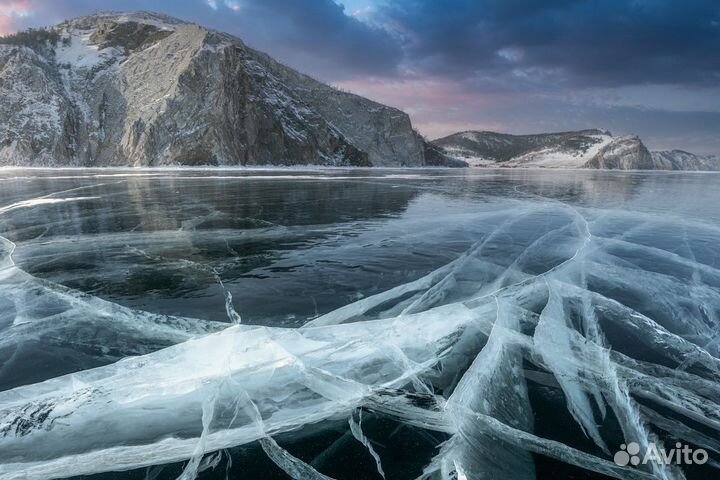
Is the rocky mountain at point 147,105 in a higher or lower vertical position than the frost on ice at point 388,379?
higher

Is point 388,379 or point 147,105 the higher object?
point 147,105

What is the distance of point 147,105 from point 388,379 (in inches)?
4011

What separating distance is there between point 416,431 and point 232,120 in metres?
94.4

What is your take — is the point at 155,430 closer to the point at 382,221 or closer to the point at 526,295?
the point at 526,295

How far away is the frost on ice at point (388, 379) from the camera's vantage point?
10.7 ft

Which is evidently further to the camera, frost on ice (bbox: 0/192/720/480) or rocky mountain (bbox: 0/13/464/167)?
rocky mountain (bbox: 0/13/464/167)

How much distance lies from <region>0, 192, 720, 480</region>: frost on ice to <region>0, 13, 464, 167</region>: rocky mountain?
83.4m

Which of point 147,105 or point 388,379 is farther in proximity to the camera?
point 147,105

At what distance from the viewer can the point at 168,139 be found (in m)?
82.2

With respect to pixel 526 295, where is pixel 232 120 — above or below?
above

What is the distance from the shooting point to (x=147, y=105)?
8794 centimetres

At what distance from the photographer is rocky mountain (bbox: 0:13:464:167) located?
82.5 metres

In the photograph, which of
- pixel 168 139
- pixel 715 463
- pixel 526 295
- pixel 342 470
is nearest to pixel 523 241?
pixel 526 295

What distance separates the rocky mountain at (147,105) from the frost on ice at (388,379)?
3283 inches
